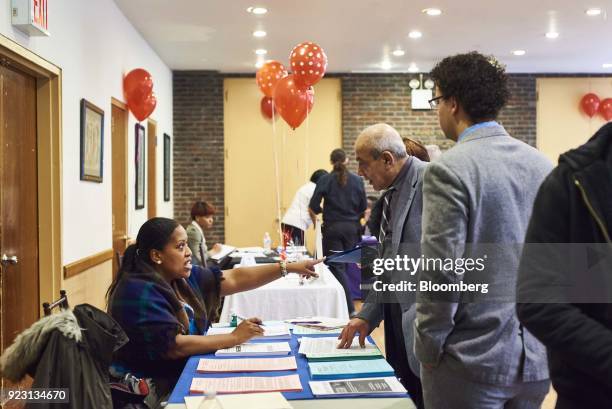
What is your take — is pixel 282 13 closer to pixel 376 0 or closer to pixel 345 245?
pixel 376 0

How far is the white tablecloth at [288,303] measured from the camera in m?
3.97

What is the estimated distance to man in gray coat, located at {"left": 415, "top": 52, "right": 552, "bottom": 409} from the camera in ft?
5.21

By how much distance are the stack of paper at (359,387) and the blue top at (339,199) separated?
484 centimetres

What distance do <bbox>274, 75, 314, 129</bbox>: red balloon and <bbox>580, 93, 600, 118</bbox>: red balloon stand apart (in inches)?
203

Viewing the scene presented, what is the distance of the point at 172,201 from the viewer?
375 inches

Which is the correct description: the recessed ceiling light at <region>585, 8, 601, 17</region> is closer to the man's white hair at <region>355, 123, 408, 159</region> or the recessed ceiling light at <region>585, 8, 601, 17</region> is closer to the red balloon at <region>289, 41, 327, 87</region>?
the red balloon at <region>289, 41, 327, 87</region>

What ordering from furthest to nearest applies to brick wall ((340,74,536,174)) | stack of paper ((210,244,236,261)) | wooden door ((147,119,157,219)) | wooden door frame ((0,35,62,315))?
brick wall ((340,74,536,174)) < wooden door ((147,119,157,219)) < stack of paper ((210,244,236,261)) < wooden door frame ((0,35,62,315))

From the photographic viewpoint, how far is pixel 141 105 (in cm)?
663

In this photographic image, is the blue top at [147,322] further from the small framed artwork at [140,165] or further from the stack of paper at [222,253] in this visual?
the small framed artwork at [140,165]

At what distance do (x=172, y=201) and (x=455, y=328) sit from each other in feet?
27.0

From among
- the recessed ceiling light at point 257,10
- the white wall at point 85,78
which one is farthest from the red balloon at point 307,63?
the white wall at point 85,78

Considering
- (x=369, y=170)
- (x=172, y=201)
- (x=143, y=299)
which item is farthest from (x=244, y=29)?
(x=143, y=299)

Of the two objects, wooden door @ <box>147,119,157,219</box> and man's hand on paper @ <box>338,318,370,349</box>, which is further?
wooden door @ <box>147,119,157,219</box>

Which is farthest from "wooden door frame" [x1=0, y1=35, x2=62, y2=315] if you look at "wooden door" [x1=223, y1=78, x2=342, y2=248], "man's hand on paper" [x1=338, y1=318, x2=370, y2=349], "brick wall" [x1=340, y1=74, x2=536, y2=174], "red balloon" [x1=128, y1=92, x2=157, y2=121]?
"brick wall" [x1=340, y1=74, x2=536, y2=174]
